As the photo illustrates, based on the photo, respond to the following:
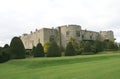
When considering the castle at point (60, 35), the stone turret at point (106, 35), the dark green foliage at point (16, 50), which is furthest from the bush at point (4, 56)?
the stone turret at point (106, 35)

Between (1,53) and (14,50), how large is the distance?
2.23 meters

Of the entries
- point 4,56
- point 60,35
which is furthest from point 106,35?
point 4,56

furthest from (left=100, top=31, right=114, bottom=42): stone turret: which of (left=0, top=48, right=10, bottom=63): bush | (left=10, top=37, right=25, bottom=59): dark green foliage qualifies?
(left=0, top=48, right=10, bottom=63): bush

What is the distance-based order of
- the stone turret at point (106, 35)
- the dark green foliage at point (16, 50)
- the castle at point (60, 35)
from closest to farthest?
the dark green foliage at point (16, 50) → the castle at point (60, 35) → the stone turret at point (106, 35)

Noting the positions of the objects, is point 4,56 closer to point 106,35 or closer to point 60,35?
point 60,35

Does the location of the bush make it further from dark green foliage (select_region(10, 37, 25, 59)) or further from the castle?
the castle

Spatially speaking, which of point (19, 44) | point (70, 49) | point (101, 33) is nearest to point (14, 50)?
point (19, 44)

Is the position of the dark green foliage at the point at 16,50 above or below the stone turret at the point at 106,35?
below

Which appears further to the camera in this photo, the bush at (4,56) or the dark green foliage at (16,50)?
the dark green foliage at (16,50)

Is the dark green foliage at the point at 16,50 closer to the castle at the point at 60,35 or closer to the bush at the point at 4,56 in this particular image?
the bush at the point at 4,56

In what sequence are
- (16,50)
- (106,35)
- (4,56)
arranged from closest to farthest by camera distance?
(4,56) → (16,50) → (106,35)

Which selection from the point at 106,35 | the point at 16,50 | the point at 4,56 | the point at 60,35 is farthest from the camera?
the point at 106,35

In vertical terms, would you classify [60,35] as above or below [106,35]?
below

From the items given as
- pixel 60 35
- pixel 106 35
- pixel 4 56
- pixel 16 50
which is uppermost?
pixel 106 35
